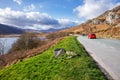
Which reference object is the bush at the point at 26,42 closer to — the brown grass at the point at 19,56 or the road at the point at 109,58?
the brown grass at the point at 19,56

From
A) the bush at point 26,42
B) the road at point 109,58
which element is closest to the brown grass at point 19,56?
the road at point 109,58

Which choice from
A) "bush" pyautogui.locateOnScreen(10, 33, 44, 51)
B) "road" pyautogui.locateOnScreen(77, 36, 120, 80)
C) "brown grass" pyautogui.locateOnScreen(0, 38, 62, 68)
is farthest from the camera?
"bush" pyautogui.locateOnScreen(10, 33, 44, 51)

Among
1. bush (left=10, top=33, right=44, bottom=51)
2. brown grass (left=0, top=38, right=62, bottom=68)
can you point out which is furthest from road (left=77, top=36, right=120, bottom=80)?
bush (left=10, top=33, right=44, bottom=51)

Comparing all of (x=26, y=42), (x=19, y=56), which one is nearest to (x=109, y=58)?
(x=19, y=56)

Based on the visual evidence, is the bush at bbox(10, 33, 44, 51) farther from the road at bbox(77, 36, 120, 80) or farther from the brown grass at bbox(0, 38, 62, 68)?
the road at bbox(77, 36, 120, 80)

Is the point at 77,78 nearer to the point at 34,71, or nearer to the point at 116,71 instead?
the point at 116,71

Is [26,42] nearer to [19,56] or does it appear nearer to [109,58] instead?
[19,56]

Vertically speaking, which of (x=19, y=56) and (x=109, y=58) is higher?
(x=109, y=58)

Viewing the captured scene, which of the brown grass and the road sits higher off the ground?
the road

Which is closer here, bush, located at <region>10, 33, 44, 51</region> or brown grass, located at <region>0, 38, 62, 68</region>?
brown grass, located at <region>0, 38, 62, 68</region>

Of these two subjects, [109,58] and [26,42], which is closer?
[109,58]

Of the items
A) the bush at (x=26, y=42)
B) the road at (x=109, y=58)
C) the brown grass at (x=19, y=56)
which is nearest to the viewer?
the road at (x=109, y=58)

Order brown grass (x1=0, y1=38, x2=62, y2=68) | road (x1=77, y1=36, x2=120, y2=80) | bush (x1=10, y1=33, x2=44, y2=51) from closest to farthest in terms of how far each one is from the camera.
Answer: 1. road (x1=77, y1=36, x2=120, y2=80)
2. brown grass (x1=0, y1=38, x2=62, y2=68)
3. bush (x1=10, y1=33, x2=44, y2=51)

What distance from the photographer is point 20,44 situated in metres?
55.5
